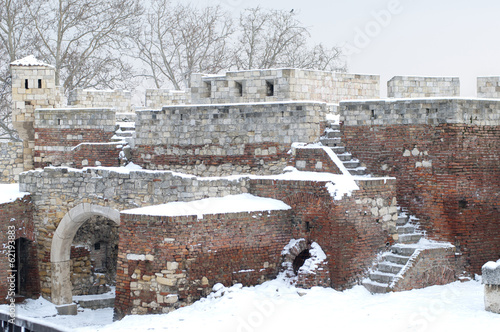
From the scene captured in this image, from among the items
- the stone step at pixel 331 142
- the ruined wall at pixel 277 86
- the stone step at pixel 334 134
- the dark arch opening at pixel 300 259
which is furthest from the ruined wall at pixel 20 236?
the stone step at pixel 334 134

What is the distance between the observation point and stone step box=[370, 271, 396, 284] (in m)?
13.1

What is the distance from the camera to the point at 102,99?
22.9 m

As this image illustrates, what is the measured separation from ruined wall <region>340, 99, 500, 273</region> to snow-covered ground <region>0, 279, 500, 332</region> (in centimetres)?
144

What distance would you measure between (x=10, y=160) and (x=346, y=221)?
1250 cm

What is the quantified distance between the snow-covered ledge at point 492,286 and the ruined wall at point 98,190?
16.8ft

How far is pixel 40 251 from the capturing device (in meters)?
16.8

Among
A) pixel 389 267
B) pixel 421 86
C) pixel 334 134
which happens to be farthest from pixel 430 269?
pixel 421 86

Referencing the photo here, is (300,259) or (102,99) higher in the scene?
(102,99)

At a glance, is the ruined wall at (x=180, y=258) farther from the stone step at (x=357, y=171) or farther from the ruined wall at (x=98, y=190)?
the stone step at (x=357, y=171)

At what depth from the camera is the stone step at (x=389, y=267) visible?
1328 cm

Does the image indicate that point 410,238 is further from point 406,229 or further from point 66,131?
point 66,131

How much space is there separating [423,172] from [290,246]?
10.5 feet

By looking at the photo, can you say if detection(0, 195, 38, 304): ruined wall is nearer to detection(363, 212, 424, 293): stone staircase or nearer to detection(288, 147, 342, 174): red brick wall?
detection(288, 147, 342, 174): red brick wall

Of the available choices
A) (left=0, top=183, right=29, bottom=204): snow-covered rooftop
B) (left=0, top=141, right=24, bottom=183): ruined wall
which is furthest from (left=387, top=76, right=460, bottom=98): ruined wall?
(left=0, top=141, right=24, bottom=183): ruined wall
